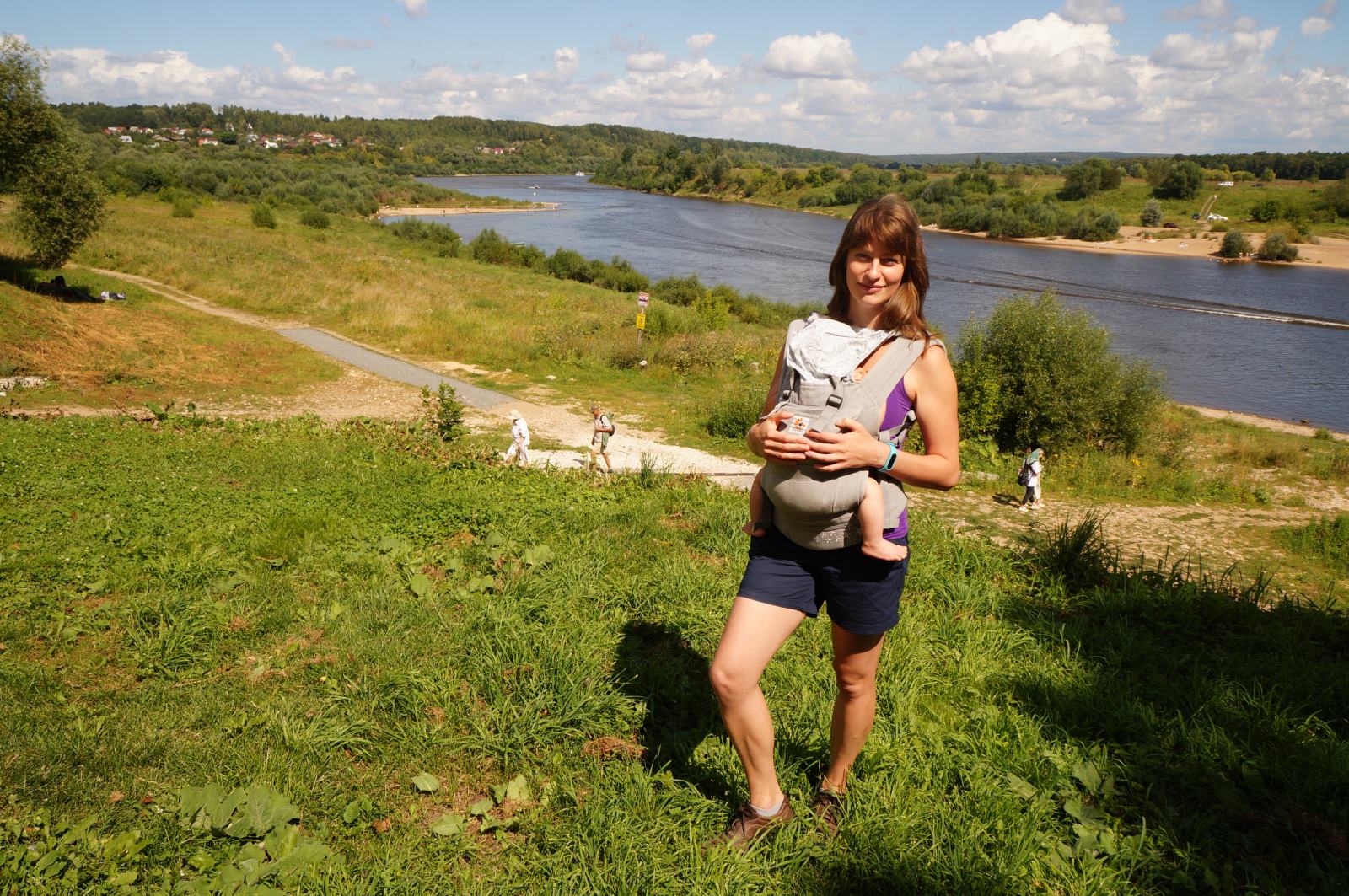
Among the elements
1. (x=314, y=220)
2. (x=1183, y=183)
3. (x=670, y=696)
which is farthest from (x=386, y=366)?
(x=1183, y=183)

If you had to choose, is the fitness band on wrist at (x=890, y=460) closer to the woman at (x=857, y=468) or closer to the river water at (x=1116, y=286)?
the woman at (x=857, y=468)

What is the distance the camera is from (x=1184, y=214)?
9419 cm

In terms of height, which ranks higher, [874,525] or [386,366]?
[874,525]

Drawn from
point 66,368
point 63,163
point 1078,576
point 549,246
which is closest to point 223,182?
point 549,246

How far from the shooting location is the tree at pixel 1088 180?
101312 millimetres

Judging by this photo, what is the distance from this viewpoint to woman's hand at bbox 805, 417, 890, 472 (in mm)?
2064

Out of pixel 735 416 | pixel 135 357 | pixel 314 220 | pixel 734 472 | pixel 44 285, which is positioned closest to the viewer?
pixel 734 472

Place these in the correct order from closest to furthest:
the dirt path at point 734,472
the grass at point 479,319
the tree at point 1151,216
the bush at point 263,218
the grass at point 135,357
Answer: the dirt path at point 734,472 → the grass at point 135,357 → the grass at point 479,319 → the bush at point 263,218 → the tree at point 1151,216

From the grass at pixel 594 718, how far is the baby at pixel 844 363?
1090mm

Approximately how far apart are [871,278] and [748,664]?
118 cm

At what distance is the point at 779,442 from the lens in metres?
2.10

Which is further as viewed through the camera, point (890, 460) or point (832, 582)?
point (832, 582)

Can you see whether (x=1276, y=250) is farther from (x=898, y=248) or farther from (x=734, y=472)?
(x=898, y=248)

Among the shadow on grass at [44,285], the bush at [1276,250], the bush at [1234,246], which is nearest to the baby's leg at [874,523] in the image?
the shadow on grass at [44,285]
